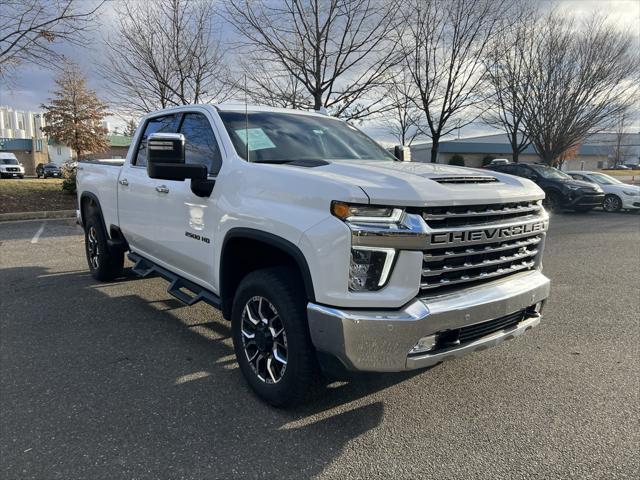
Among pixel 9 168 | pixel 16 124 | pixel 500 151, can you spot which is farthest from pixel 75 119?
pixel 16 124

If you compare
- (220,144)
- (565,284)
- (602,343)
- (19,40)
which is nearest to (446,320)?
(220,144)

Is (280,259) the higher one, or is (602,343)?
(280,259)

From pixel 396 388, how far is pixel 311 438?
830mm

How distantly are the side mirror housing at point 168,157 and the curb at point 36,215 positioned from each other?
1101cm

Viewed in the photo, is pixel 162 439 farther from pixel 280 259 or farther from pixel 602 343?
pixel 602 343

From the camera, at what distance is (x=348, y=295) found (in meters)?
2.39

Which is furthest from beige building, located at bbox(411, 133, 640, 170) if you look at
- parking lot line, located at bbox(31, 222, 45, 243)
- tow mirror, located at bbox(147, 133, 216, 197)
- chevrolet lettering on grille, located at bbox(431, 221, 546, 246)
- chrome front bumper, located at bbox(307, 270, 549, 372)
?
chrome front bumper, located at bbox(307, 270, 549, 372)

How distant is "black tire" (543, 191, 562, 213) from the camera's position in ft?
51.5

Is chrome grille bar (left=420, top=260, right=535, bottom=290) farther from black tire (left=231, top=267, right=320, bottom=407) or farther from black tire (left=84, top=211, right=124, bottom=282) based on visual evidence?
black tire (left=84, top=211, right=124, bottom=282)

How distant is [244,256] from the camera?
329 centimetres

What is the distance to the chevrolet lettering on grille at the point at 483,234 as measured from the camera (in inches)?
96.7

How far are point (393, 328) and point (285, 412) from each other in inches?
40.9

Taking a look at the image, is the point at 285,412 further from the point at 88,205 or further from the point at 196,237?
the point at 88,205

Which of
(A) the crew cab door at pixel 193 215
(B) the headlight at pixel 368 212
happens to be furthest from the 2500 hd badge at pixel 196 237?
(B) the headlight at pixel 368 212
